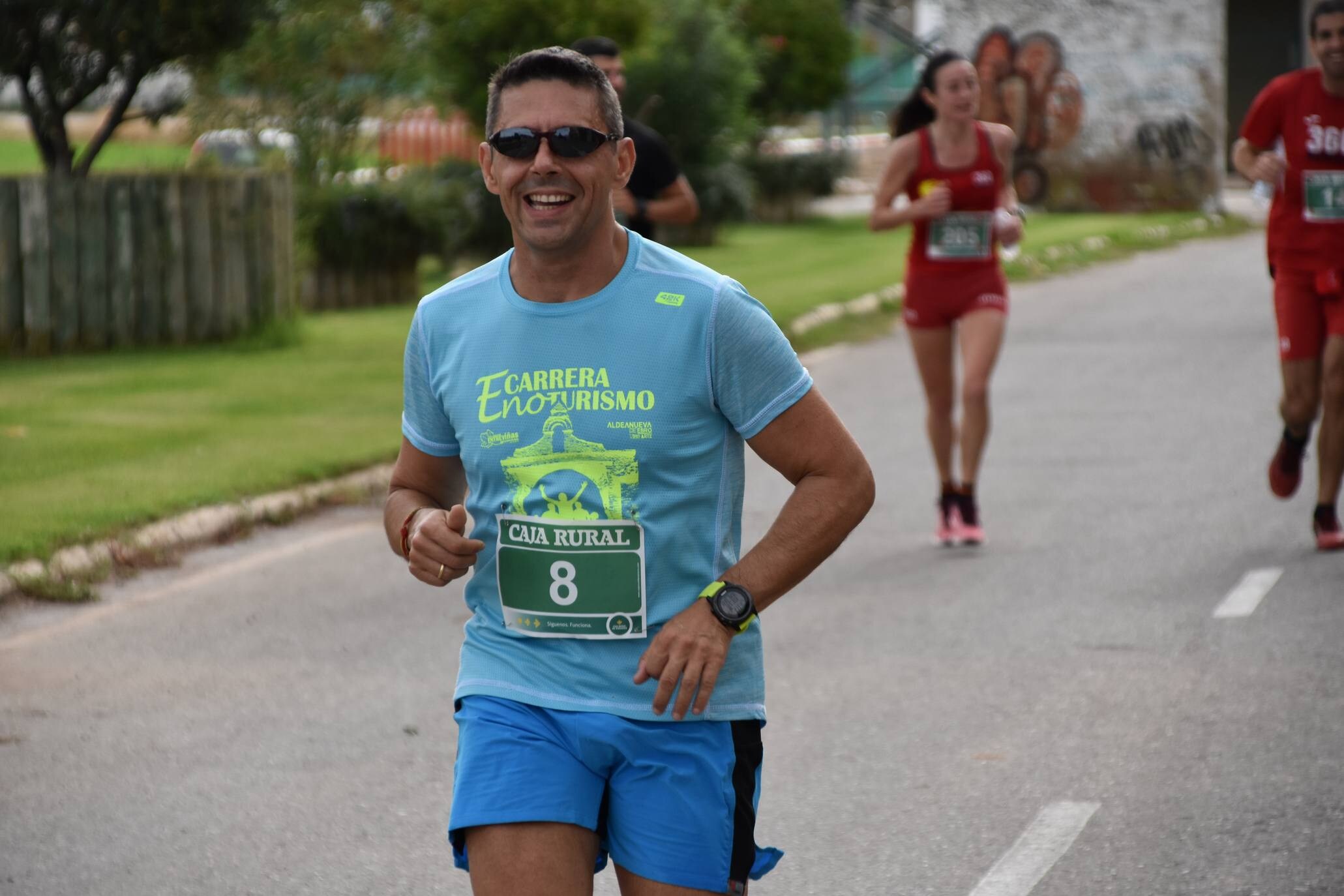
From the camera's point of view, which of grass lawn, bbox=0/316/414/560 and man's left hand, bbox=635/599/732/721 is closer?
man's left hand, bbox=635/599/732/721

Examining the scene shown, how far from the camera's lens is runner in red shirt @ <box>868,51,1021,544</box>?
28.0 ft

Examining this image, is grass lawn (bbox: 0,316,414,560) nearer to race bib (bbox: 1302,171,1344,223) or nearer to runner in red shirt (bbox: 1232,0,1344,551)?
runner in red shirt (bbox: 1232,0,1344,551)

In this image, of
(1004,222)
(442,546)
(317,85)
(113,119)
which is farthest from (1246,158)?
(317,85)

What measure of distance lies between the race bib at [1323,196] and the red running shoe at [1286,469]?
0.99 meters

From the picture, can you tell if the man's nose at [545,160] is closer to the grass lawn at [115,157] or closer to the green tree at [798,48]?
the grass lawn at [115,157]

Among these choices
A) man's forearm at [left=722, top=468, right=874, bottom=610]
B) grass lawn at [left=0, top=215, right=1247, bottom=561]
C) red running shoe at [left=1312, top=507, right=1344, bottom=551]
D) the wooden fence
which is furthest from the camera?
the wooden fence

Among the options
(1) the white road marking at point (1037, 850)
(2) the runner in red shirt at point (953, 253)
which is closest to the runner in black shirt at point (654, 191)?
(2) the runner in red shirt at point (953, 253)

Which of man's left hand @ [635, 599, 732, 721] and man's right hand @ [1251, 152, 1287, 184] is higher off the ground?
man's right hand @ [1251, 152, 1287, 184]

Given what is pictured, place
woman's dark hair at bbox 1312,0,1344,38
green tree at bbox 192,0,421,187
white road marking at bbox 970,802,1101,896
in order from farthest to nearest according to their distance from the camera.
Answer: green tree at bbox 192,0,421,187
woman's dark hair at bbox 1312,0,1344,38
white road marking at bbox 970,802,1101,896

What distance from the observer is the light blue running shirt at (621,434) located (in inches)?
128

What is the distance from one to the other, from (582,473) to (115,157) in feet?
110

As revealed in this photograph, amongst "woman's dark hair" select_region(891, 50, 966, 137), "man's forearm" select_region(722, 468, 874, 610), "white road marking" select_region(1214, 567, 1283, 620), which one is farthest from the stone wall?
"man's forearm" select_region(722, 468, 874, 610)

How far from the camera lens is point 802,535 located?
3.27 m

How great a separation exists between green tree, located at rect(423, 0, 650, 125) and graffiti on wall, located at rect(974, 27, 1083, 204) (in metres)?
12.4
